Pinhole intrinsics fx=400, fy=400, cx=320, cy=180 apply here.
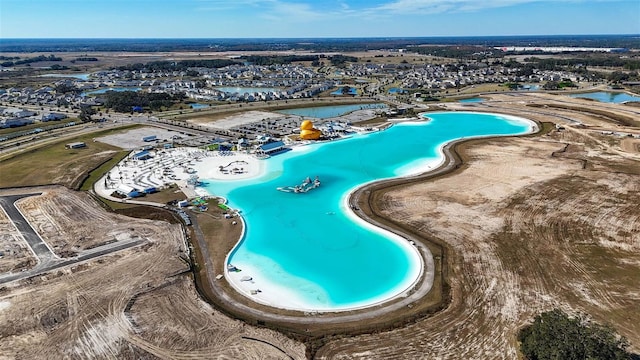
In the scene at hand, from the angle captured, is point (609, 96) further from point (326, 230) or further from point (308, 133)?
point (326, 230)

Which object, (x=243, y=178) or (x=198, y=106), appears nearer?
(x=243, y=178)

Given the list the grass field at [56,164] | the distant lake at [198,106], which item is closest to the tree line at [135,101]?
the distant lake at [198,106]

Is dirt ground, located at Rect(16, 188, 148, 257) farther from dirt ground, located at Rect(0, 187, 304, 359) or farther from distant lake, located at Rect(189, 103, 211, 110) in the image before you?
distant lake, located at Rect(189, 103, 211, 110)

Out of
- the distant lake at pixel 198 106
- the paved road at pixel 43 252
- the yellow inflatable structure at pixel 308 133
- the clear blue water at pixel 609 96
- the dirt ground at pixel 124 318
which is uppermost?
the clear blue water at pixel 609 96

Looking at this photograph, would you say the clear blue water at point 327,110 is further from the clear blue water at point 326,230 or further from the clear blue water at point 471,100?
the clear blue water at point 326,230

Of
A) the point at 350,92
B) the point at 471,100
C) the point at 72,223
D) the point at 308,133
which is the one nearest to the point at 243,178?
the point at 72,223

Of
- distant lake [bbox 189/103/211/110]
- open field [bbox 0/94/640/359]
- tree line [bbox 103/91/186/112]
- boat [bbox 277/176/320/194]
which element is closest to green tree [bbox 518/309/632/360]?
open field [bbox 0/94/640/359]
